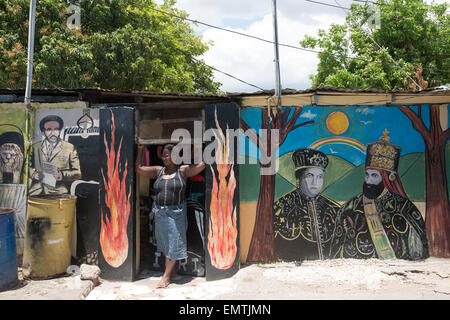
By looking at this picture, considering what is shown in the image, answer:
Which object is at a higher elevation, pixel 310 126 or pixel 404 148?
pixel 310 126

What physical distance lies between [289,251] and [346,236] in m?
0.91

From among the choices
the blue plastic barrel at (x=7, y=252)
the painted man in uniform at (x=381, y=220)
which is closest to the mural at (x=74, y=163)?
the blue plastic barrel at (x=7, y=252)

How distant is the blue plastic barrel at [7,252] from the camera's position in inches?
164

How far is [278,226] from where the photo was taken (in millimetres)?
4922

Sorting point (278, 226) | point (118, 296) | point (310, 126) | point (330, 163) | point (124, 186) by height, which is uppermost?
point (310, 126)

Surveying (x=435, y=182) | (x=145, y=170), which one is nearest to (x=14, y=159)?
(x=145, y=170)

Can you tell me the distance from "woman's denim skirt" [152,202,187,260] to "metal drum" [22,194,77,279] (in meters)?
1.40

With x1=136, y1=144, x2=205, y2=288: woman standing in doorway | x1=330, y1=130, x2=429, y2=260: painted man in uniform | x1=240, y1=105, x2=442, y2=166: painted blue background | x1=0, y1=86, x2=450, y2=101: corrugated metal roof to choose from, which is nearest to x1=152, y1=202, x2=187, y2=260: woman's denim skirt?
A: x1=136, y1=144, x2=205, y2=288: woman standing in doorway

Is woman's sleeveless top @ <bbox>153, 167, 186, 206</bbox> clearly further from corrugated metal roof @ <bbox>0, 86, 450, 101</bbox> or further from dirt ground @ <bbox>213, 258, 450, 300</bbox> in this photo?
dirt ground @ <bbox>213, 258, 450, 300</bbox>

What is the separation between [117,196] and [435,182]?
4913mm

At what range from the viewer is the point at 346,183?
16.2 ft
